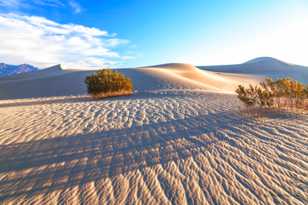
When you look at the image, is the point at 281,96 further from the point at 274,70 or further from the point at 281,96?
the point at 274,70

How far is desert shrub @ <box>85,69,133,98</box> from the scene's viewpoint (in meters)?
13.4

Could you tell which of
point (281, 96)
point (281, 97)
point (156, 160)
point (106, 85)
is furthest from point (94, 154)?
point (106, 85)

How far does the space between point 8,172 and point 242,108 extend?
22.1 feet

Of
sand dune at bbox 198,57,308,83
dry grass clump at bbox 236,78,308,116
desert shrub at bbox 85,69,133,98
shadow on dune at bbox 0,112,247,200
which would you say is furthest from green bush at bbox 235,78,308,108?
sand dune at bbox 198,57,308,83

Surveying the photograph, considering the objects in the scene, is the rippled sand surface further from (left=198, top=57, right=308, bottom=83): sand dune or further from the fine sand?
(left=198, top=57, right=308, bottom=83): sand dune

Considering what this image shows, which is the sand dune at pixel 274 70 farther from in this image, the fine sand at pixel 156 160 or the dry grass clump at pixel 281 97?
the fine sand at pixel 156 160

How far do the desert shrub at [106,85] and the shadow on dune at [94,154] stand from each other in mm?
8296

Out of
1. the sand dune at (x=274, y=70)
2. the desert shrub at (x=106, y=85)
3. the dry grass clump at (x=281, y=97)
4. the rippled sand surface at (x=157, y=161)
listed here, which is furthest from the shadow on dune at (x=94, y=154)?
the sand dune at (x=274, y=70)

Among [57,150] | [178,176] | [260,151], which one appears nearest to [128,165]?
[178,176]

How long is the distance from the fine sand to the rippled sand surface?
14mm

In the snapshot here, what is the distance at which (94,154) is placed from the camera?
403cm

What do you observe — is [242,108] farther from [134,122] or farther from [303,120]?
[134,122]

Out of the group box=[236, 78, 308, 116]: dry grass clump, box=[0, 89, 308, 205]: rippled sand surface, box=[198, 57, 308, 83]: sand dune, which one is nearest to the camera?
box=[0, 89, 308, 205]: rippled sand surface

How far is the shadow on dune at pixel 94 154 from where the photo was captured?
3201 millimetres
